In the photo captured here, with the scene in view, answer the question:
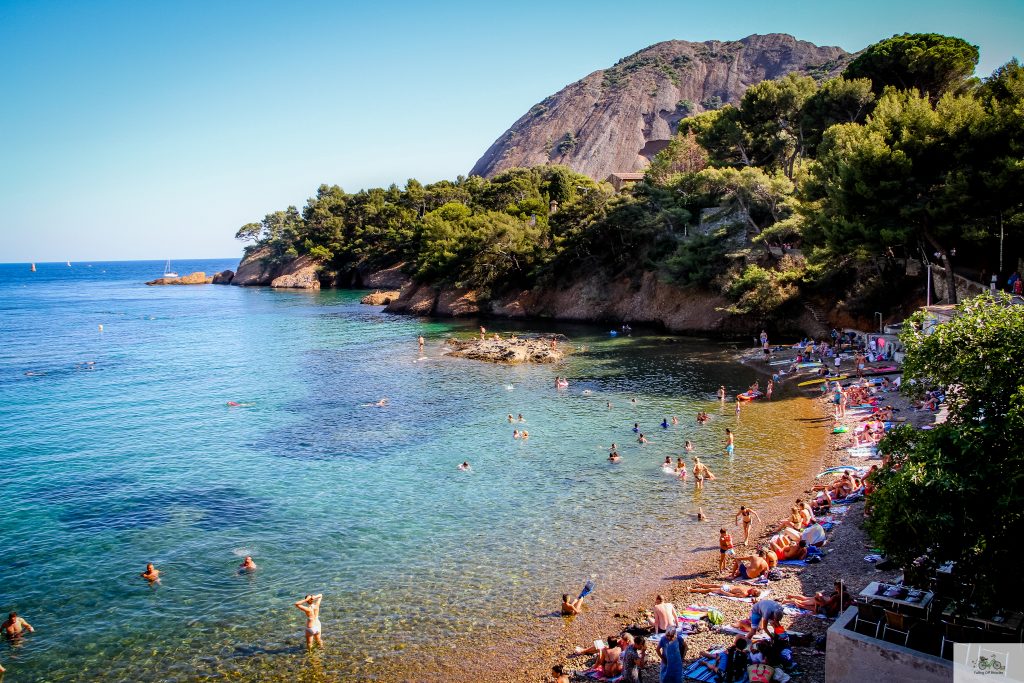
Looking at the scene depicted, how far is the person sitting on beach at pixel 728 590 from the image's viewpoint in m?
16.6

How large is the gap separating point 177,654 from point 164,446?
1858cm

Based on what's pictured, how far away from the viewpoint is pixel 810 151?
63.2 m

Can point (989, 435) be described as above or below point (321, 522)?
above

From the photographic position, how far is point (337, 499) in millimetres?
24250

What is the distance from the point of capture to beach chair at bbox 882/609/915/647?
34.6 ft

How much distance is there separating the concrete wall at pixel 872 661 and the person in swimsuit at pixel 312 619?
35.5ft

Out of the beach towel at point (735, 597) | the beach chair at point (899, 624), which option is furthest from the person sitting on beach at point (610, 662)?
the beach chair at point (899, 624)

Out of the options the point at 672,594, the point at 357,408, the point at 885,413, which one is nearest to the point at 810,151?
the point at 885,413

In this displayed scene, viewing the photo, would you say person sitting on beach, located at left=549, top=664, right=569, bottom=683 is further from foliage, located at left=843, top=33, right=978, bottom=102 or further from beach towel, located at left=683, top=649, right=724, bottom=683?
foliage, located at left=843, top=33, right=978, bottom=102

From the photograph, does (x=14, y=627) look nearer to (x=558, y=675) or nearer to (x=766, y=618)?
(x=558, y=675)

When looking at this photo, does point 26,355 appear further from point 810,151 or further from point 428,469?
point 810,151

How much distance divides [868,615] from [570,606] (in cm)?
705

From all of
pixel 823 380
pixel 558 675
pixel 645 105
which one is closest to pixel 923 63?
pixel 823 380

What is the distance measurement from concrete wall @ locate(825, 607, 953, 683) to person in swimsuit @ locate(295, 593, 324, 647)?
10.8m
